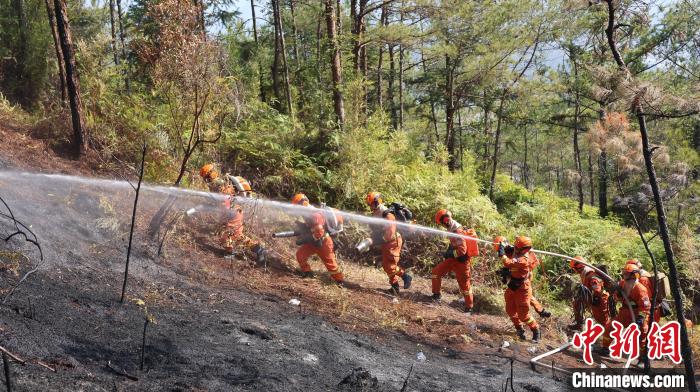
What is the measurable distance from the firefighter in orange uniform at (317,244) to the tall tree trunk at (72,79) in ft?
16.4

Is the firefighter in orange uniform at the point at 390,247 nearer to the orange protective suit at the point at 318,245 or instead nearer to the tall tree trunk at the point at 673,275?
the orange protective suit at the point at 318,245

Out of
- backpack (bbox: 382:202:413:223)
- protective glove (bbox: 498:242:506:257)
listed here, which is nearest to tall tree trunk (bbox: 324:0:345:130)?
backpack (bbox: 382:202:413:223)

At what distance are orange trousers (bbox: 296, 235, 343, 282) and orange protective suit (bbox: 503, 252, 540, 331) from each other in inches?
118

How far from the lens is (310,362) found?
205 inches

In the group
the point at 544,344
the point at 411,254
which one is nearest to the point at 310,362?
the point at 544,344

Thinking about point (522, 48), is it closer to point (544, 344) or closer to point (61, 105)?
point (544, 344)

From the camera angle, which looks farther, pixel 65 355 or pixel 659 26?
pixel 659 26

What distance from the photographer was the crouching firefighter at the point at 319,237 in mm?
8578

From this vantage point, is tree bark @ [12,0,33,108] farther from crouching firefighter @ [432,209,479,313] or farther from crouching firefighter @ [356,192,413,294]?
crouching firefighter @ [432,209,479,313]

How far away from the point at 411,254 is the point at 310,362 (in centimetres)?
658

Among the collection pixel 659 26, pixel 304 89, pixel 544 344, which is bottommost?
pixel 544 344

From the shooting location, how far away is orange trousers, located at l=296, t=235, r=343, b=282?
8617 millimetres

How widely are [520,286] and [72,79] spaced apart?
9337 mm

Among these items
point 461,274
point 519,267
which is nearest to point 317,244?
point 461,274
